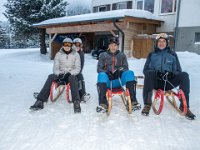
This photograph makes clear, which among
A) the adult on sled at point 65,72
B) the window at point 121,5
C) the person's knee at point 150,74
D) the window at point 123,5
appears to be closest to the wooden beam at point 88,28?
the window at point 123,5

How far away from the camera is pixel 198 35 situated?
14.2 m

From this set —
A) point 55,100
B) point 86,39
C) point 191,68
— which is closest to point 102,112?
point 55,100

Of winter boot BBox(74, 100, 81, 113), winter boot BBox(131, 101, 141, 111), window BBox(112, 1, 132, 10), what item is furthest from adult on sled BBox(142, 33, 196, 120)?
window BBox(112, 1, 132, 10)

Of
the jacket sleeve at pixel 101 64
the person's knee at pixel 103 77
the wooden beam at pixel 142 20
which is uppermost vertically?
the wooden beam at pixel 142 20

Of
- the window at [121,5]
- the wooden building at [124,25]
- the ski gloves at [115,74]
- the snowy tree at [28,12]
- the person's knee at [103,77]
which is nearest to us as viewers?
the person's knee at [103,77]

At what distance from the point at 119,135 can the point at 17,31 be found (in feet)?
59.2

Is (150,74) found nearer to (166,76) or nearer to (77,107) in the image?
(166,76)

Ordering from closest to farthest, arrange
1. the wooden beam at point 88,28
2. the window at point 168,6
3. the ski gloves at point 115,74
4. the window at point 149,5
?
the ski gloves at point 115,74 → the wooden beam at point 88,28 → the window at point 168,6 → the window at point 149,5

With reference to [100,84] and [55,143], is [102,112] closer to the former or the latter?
[100,84]

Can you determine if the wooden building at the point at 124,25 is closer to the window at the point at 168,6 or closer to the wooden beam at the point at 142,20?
the wooden beam at the point at 142,20

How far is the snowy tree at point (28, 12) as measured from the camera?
18797 mm

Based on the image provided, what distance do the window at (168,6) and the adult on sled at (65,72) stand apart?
12.2 metres

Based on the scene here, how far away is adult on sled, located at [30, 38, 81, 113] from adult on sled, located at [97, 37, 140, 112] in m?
0.49

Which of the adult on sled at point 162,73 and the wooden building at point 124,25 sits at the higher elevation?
the wooden building at point 124,25
